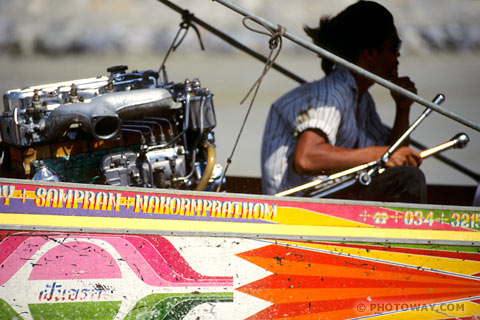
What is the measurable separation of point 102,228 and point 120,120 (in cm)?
63

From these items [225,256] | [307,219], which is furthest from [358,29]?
[225,256]

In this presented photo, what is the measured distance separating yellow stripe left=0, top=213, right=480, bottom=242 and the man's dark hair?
3.35 ft

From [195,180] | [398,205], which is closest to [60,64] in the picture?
[195,180]

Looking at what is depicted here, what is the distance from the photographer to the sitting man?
3389mm

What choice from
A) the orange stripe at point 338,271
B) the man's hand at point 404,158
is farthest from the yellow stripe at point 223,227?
the man's hand at point 404,158

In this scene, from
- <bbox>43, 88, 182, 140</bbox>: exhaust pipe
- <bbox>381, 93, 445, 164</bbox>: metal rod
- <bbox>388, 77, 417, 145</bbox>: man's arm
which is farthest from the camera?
<bbox>388, 77, 417, 145</bbox>: man's arm

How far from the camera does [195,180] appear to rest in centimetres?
366

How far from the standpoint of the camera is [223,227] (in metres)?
2.97

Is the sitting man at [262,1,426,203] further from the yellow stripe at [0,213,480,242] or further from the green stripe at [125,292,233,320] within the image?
the green stripe at [125,292,233,320]

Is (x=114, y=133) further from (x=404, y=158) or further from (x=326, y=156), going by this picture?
(x=404, y=158)

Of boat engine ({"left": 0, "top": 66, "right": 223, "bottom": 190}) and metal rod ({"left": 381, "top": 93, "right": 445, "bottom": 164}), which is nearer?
boat engine ({"left": 0, "top": 66, "right": 223, "bottom": 190})

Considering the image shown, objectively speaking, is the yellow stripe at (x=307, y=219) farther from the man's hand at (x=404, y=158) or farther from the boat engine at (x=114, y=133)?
the boat engine at (x=114, y=133)

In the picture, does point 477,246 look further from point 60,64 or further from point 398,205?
point 60,64

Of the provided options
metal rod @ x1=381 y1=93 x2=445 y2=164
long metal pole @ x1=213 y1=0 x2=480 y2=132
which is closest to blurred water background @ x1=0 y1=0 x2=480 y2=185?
long metal pole @ x1=213 y1=0 x2=480 y2=132
